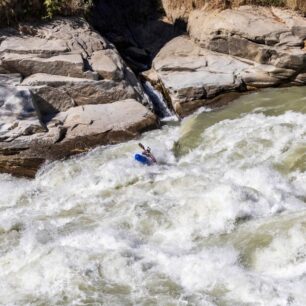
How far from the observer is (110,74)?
40.2 feet

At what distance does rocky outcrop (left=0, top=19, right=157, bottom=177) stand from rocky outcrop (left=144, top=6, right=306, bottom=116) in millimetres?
1239

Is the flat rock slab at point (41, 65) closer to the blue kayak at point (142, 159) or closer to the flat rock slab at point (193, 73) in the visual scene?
the flat rock slab at point (193, 73)

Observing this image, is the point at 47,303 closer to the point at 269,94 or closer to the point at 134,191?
the point at 134,191

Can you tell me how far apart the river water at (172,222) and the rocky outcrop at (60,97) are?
0.41 metres

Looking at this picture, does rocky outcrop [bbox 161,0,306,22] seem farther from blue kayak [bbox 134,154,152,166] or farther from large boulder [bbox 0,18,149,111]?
blue kayak [bbox 134,154,152,166]

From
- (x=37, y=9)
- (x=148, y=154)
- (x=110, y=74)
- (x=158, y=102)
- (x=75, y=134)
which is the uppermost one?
(x=37, y=9)

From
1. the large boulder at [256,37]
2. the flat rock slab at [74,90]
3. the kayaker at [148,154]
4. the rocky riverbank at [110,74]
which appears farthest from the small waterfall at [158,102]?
the kayaker at [148,154]

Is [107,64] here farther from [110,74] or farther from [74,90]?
[74,90]

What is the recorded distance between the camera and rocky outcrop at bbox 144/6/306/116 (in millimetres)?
12922

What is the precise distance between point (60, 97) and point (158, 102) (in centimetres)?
274

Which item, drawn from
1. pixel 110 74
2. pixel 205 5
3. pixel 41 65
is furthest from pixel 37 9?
pixel 205 5

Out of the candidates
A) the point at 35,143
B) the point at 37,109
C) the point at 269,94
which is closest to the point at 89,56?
the point at 37,109

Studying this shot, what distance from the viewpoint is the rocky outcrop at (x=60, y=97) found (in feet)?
34.5

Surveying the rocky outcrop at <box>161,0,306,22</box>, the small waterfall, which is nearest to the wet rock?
the small waterfall
